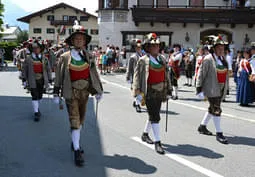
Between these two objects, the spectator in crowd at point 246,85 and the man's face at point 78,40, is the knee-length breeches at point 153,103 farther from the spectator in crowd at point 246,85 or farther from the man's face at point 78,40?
the spectator in crowd at point 246,85

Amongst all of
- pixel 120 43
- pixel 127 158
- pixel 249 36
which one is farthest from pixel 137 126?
pixel 249 36

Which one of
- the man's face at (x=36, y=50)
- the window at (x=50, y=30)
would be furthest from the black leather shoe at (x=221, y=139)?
the window at (x=50, y=30)

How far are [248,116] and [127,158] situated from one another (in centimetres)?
531

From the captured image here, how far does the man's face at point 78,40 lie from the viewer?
5.77m

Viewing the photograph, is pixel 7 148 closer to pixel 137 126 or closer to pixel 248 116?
pixel 137 126

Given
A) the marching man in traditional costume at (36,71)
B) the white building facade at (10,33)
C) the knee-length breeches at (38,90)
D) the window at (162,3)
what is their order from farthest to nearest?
the white building facade at (10,33), the window at (162,3), the knee-length breeches at (38,90), the marching man in traditional costume at (36,71)

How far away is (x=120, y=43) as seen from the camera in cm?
3042

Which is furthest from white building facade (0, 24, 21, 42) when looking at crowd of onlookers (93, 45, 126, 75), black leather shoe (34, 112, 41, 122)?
black leather shoe (34, 112, 41, 122)

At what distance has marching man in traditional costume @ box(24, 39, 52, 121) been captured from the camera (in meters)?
8.74

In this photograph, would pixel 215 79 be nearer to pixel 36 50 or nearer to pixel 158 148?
pixel 158 148

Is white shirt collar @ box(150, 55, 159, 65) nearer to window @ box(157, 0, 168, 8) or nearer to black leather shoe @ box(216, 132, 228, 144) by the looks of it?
black leather shoe @ box(216, 132, 228, 144)

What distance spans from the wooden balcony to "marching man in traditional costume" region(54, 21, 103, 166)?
23956mm

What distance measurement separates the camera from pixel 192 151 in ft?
20.9

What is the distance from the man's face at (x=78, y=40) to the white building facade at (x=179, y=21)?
24063 millimetres
